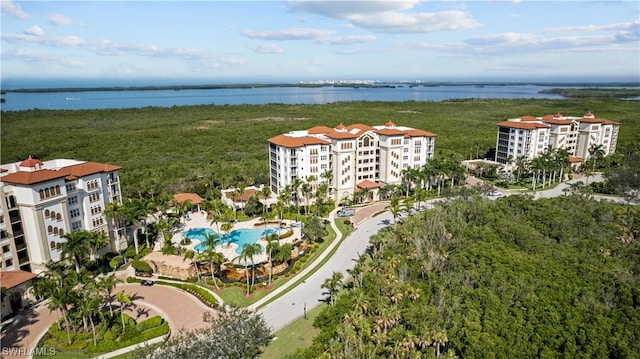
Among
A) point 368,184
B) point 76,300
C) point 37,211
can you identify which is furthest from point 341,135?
point 76,300

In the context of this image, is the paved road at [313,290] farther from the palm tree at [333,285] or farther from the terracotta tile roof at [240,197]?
the terracotta tile roof at [240,197]

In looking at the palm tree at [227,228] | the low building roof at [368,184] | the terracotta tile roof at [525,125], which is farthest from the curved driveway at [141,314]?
the terracotta tile roof at [525,125]

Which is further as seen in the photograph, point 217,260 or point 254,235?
point 254,235

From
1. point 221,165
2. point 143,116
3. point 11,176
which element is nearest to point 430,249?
point 11,176

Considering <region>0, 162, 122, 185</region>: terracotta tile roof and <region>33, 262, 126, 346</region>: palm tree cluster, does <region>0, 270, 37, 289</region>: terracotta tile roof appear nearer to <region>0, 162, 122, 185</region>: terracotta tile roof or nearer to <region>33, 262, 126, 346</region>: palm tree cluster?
<region>33, 262, 126, 346</region>: palm tree cluster

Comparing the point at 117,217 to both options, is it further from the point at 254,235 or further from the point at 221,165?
the point at 221,165

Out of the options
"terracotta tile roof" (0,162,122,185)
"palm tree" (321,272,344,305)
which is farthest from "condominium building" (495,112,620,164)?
"terracotta tile roof" (0,162,122,185)

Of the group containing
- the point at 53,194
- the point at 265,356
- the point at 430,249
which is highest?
the point at 53,194
